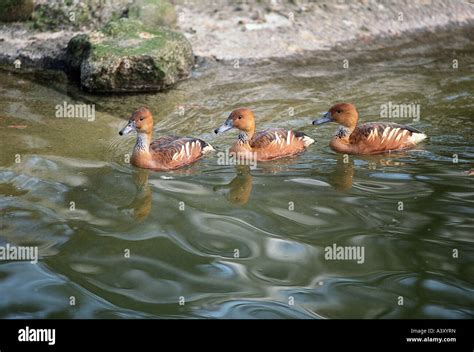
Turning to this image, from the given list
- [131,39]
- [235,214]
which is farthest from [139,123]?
[131,39]

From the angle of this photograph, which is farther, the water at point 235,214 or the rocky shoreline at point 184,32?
the rocky shoreline at point 184,32

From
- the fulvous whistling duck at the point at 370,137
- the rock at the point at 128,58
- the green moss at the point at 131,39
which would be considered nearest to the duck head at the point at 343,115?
the fulvous whistling duck at the point at 370,137

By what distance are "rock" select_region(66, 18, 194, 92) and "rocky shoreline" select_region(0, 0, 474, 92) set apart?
2cm

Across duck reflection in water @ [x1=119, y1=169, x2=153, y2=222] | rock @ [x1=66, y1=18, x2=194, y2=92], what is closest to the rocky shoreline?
rock @ [x1=66, y1=18, x2=194, y2=92]

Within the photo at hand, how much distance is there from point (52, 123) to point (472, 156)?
5.40 metres

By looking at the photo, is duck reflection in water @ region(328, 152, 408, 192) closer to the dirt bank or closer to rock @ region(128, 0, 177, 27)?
the dirt bank

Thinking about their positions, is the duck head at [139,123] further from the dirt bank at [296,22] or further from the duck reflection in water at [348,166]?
the dirt bank at [296,22]

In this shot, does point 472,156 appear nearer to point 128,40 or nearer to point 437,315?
point 437,315

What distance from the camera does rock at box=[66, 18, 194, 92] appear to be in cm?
1114

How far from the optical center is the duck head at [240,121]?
9055mm

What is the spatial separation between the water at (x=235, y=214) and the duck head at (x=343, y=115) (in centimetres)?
40

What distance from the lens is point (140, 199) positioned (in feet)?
25.8

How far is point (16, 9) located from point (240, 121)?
239 inches
